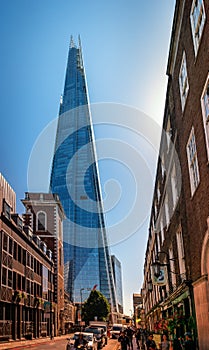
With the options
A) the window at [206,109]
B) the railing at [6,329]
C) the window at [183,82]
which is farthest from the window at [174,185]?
the railing at [6,329]

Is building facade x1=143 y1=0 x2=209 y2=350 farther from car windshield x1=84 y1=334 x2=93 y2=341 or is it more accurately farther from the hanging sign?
car windshield x1=84 y1=334 x2=93 y2=341

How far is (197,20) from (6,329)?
39.7 m

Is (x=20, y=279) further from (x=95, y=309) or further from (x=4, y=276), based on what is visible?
(x=95, y=309)

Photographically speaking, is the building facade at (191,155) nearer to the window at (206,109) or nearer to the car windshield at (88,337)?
the window at (206,109)

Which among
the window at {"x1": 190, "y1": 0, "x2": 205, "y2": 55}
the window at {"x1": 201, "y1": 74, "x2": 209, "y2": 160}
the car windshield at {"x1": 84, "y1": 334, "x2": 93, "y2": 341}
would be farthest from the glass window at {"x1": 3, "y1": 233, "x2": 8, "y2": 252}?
the window at {"x1": 201, "y1": 74, "x2": 209, "y2": 160}

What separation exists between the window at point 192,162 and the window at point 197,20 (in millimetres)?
3247

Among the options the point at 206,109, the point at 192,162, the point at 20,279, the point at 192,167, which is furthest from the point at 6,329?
the point at 206,109

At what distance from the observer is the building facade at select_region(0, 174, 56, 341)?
4628 centimetres

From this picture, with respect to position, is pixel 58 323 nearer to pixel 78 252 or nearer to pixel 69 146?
pixel 69 146

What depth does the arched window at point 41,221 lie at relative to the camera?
93.6 m

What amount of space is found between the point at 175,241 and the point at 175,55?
10.1 metres

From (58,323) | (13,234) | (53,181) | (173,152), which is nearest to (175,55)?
(173,152)

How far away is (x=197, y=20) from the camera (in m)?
15.1

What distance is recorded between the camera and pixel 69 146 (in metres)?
154
